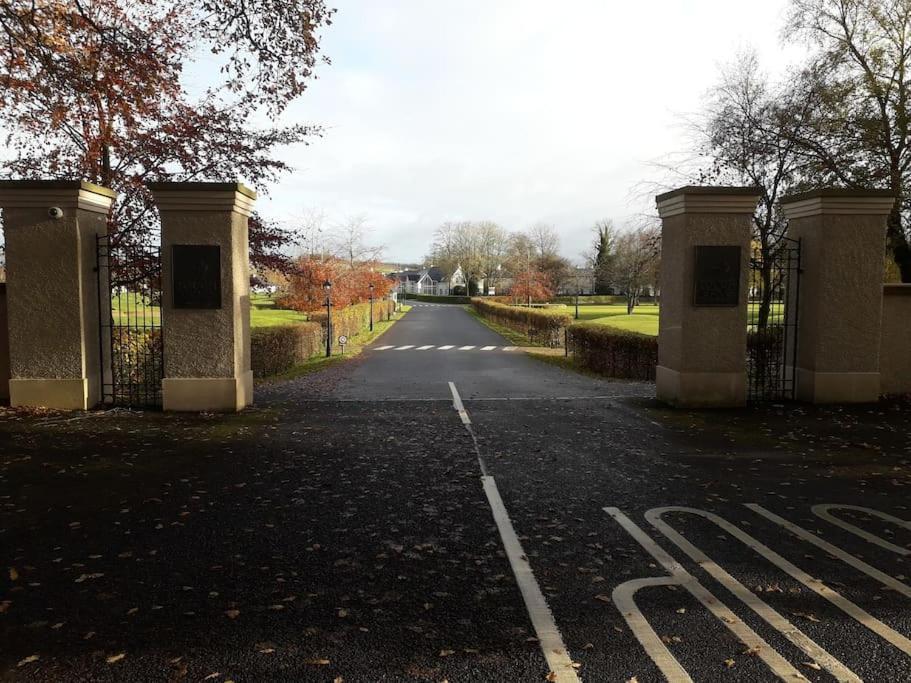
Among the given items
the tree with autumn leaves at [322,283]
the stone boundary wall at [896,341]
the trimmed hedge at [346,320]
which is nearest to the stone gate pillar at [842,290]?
the stone boundary wall at [896,341]

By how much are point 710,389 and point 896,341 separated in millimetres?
3230

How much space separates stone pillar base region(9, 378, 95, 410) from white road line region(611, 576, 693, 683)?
322 inches

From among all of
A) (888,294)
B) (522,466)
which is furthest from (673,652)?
(888,294)

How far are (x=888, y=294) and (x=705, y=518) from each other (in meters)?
7.18

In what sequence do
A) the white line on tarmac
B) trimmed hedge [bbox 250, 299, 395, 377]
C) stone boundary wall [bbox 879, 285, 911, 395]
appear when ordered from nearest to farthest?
the white line on tarmac < stone boundary wall [bbox 879, 285, 911, 395] < trimmed hedge [bbox 250, 299, 395, 377]

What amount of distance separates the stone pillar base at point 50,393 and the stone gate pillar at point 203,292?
1174mm

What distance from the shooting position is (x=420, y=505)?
4.93 meters

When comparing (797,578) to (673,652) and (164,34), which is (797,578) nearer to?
(673,652)

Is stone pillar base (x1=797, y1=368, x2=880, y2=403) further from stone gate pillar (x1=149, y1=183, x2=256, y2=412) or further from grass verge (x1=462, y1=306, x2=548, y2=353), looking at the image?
grass verge (x1=462, y1=306, x2=548, y2=353)

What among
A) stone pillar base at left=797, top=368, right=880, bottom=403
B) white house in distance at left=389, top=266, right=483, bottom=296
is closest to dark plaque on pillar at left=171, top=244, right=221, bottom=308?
stone pillar base at left=797, top=368, right=880, bottom=403

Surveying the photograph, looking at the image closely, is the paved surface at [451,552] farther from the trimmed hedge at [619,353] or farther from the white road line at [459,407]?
the trimmed hedge at [619,353]

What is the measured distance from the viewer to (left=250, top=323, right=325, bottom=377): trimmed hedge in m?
17.2

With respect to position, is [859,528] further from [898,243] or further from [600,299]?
[600,299]

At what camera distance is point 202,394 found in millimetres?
8867
